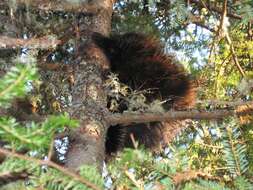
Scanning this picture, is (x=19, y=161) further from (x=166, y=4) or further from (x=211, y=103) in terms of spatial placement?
(x=166, y=4)

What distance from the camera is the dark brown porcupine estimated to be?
2.99m

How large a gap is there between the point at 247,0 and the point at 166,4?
5.58ft

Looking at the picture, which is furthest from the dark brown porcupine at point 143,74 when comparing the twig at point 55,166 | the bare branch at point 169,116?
the twig at point 55,166

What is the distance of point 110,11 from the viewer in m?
3.34

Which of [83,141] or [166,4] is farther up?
[166,4]

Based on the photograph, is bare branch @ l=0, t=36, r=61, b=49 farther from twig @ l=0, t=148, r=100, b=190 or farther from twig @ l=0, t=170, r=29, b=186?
twig @ l=0, t=148, r=100, b=190

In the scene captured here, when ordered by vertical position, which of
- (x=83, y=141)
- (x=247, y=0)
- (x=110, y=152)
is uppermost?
(x=247, y=0)

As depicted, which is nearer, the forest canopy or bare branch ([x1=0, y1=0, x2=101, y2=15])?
the forest canopy

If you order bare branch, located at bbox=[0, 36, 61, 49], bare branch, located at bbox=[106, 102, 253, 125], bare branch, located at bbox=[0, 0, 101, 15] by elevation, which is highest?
bare branch, located at bbox=[0, 0, 101, 15]

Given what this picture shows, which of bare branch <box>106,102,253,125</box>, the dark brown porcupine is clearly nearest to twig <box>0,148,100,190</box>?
bare branch <box>106,102,253,125</box>

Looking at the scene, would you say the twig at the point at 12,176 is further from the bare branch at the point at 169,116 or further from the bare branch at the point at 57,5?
the bare branch at the point at 57,5

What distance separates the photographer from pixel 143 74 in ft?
9.77

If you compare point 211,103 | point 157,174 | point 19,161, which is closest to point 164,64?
point 211,103

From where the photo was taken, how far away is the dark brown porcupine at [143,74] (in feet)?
9.81
